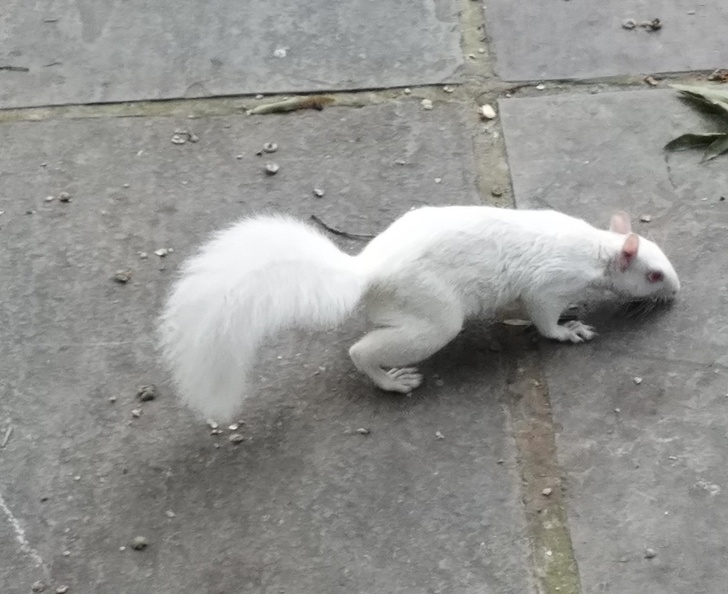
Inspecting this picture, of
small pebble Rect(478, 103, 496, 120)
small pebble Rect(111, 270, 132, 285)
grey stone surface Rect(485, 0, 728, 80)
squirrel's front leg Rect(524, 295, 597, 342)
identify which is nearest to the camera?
squirrel's front leg Rect(524, 295, 597, 342)

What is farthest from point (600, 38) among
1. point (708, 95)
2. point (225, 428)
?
point (225, 428)

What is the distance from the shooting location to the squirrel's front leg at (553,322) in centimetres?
222

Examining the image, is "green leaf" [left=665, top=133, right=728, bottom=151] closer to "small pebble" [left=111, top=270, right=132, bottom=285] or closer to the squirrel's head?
the squirrel's head

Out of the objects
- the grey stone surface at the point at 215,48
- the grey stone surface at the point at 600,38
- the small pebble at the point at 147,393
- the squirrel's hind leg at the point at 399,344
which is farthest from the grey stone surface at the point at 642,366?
the small pebble at the point at 147,393

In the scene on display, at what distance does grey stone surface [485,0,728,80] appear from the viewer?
2875 mm

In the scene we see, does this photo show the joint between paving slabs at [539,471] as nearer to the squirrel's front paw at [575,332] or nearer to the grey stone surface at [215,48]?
the squirrel's front paw at [575,332]

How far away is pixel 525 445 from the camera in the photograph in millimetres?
2080

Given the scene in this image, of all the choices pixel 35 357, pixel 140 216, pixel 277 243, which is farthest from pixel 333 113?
pixel 35 357

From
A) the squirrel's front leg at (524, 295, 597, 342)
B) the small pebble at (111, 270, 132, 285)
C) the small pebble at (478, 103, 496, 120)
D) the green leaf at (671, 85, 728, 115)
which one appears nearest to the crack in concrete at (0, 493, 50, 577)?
the small pebble at (111, 270, 132, 285)

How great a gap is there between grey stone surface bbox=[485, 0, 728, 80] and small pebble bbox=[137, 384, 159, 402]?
1.33 m

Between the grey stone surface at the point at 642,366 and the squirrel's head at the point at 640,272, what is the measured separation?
0.07 meters

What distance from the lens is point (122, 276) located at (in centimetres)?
245

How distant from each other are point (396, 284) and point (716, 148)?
3.36ft

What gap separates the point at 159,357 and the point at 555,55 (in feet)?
4.67
